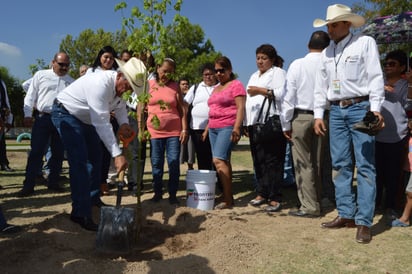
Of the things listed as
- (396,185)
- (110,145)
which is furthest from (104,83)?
(396,185)

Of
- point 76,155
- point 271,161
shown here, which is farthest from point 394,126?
point 76,155

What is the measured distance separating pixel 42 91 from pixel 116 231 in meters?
3.45

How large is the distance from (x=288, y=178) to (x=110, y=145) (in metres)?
4.04

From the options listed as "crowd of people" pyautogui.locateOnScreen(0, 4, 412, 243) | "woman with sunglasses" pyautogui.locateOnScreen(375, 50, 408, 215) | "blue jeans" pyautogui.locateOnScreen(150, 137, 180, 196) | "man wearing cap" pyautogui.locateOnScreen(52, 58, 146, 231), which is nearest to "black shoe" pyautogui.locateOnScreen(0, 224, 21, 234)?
"crowd of people" pyautogui.locateOnScreen(0, 4, 412, 243)

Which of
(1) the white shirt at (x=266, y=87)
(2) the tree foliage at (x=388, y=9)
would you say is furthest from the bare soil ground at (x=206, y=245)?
(2) the tree foliage at (x=388, y=9)

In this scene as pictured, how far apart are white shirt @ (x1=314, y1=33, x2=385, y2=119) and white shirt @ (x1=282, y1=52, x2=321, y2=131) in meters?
0.52

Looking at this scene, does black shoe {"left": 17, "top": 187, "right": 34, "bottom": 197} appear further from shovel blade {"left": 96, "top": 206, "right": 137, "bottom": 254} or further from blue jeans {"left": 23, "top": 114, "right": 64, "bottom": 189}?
shovel blade {"left": 96, "top": 206, "right": 137, "bottom": 254}

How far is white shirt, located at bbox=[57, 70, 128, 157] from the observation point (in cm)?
358

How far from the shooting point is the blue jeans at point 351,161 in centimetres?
375

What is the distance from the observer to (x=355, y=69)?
375cm

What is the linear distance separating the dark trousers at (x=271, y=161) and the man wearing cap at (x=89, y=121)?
194 centimetres

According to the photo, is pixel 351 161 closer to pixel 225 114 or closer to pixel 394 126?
pixel 394 126

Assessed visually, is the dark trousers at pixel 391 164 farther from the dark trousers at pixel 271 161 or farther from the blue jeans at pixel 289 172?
the blue jeans at pixel 289 172

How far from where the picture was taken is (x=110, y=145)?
356cm
